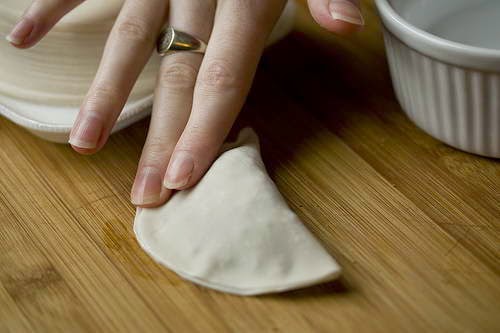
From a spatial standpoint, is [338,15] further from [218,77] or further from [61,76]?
[61,76]

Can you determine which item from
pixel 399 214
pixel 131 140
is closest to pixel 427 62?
pixel 399 214

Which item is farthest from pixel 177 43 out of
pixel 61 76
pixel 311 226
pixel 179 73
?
pixel 311 226

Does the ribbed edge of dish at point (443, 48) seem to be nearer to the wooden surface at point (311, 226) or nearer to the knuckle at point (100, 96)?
the wooden surface at point (311, 226)

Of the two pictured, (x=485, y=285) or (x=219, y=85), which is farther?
(x=219, y=85)

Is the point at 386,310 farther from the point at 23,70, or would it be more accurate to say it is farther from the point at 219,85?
the point at 23,70

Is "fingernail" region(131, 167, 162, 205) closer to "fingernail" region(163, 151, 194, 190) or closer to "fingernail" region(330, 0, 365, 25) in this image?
"fingernail" region(163, 151, 194, 190)
